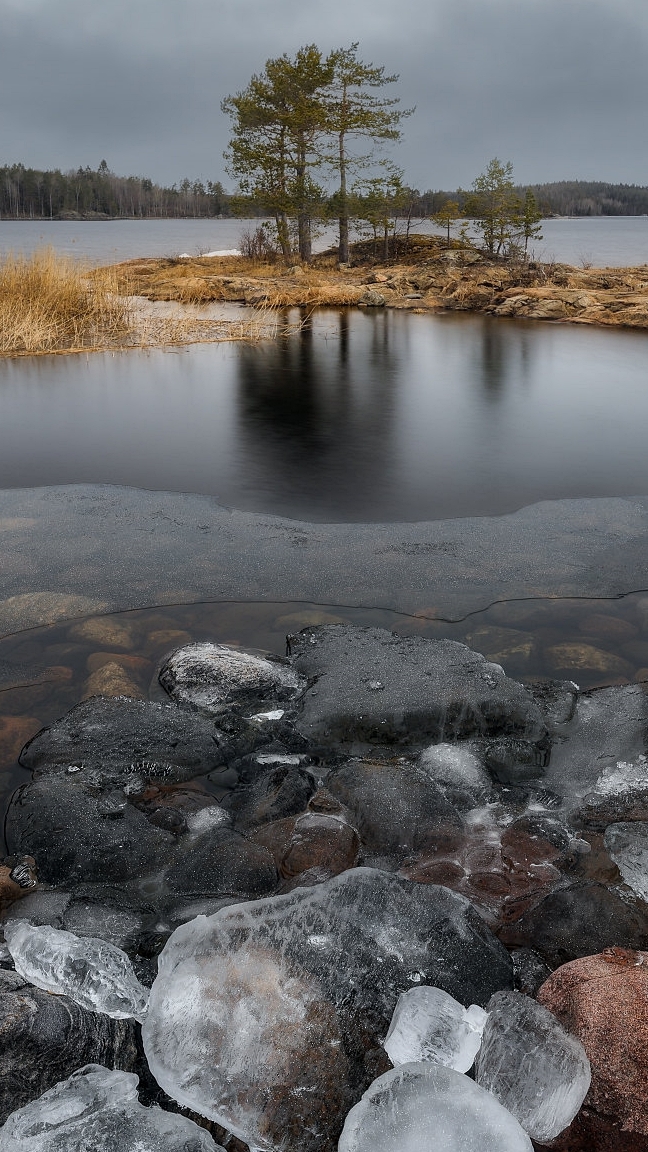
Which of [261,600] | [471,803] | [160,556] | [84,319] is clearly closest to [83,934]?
[471,803]

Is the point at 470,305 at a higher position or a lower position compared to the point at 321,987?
higher

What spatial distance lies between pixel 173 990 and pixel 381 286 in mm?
19303

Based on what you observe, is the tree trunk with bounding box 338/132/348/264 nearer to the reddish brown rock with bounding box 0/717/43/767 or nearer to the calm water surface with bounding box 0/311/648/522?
the calm water surface with bounding box 0/311/648/522

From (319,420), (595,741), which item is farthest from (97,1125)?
(319,420)

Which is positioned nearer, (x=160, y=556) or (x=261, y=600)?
(x=261, y=600)

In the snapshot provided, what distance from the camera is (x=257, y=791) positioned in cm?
262

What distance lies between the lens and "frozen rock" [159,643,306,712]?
120 inches

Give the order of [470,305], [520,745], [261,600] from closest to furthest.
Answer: [520,745] < [261,600] < [470,305]

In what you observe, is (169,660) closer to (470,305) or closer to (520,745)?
(520,745)

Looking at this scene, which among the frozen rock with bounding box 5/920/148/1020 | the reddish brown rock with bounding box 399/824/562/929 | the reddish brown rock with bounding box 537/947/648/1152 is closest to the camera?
the reddish brown rock with bounding box 537/947/648/1152

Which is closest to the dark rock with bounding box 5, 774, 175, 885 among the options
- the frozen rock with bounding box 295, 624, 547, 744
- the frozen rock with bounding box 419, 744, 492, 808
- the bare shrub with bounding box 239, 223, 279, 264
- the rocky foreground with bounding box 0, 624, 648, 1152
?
the rocky foreground with bounding box 0, 624, 648, 1152

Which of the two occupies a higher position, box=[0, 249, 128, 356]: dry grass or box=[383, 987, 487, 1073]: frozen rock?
box=[0, 249, 128, 356]: dry grass

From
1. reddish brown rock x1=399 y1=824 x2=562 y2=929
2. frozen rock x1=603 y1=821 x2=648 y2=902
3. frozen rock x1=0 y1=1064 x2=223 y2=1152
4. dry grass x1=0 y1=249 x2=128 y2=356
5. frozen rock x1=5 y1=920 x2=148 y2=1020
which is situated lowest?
reddish brown rock x1=399 y1=824 x2=562 y2=929

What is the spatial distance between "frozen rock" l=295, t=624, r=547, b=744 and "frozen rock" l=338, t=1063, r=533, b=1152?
1.41 meters
